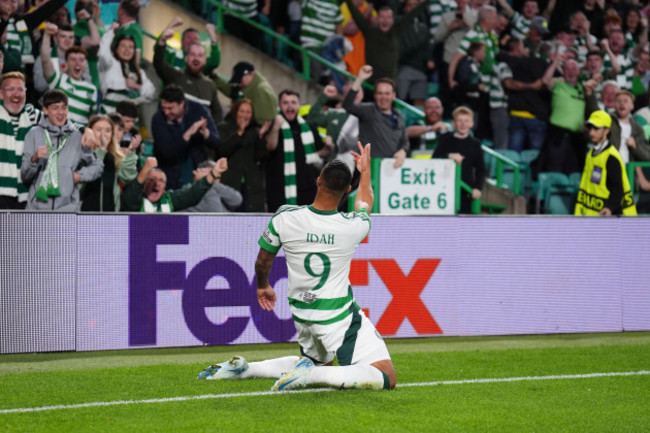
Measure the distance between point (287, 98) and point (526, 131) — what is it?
529 cm

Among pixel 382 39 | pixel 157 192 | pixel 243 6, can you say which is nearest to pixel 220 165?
pixel 157 192

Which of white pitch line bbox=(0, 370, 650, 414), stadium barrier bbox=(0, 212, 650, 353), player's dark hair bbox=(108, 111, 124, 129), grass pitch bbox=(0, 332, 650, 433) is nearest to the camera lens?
grass pitch bbox=(0, 332, 650, 433)

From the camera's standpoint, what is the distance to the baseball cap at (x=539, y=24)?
1823cm

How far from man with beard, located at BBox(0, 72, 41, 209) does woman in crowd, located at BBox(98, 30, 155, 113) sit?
1971 mm

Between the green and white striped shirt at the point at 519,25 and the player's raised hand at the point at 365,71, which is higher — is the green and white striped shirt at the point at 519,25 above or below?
above

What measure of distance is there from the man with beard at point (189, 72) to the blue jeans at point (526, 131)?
18.1 ft

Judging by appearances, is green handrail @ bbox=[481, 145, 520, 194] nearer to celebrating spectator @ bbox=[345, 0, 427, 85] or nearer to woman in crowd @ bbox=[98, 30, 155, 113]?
celebrating spectator @ bbox=[345, 0, 427, 85]

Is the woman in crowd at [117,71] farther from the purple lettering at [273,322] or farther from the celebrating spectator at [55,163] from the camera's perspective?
the purple lettering at [273,322]

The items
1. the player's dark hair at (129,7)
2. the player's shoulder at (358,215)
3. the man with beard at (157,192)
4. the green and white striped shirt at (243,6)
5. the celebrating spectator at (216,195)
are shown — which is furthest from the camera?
the green and white striped shirt at (243,6)

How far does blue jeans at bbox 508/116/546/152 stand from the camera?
52.5ft

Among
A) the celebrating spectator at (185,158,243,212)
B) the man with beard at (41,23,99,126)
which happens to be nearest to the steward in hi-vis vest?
the celebrating spectator at (185,158,243,212)

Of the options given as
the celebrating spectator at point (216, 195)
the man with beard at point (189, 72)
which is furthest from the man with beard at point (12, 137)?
the man with beard at point (189, 72)

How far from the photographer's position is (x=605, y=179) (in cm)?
1246

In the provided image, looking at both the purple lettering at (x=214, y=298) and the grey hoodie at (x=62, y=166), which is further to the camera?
the grey hoodie at (x=62, y=166)
